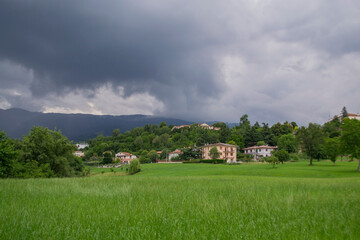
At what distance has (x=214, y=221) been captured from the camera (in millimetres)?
3773

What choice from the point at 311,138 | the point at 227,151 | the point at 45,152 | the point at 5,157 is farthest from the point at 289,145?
the point at 5,157

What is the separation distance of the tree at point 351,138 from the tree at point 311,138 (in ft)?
46.5

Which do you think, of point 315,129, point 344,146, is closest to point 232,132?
point 315,129

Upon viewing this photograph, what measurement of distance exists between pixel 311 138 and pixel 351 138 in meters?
15.7

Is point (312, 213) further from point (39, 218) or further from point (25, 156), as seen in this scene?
point (25, 156)

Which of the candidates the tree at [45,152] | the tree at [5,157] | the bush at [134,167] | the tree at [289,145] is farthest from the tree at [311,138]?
the tree at [5,157]

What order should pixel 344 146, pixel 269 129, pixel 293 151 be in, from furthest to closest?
pixel 269 129 < pixel 293 151 < pixel 344 146

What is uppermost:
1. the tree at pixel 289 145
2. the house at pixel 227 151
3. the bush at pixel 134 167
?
the tree at pixel 289 145

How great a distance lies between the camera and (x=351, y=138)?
3947 centimetres

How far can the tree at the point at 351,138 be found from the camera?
3938 cm

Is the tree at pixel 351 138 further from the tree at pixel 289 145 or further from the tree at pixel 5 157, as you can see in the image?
the tree at pixel 5 157

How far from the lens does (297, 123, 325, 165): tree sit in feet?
180

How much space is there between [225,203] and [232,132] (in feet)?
419

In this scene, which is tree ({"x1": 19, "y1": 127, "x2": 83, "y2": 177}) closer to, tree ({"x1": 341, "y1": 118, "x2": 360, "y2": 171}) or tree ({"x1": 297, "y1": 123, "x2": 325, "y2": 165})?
tree ({"x1": 341, "y1": 118, "x2": 360, "y2": 171})
